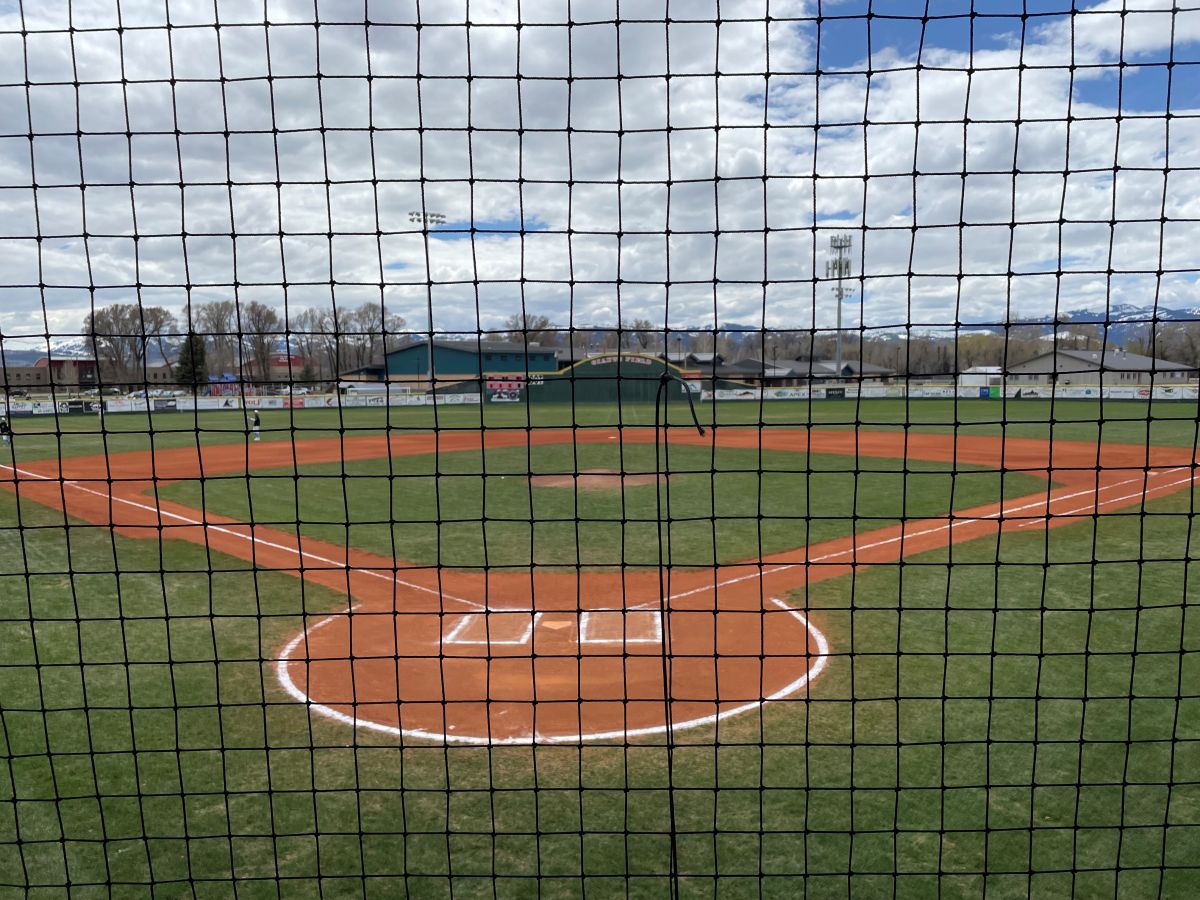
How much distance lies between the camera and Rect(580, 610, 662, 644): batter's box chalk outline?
28.6 feet

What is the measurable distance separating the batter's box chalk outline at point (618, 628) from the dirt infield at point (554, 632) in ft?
0.09

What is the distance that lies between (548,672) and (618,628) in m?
1.38

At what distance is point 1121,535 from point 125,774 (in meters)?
13.2

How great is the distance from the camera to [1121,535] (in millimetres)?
13344

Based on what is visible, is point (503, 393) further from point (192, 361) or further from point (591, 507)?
point (192, 361)

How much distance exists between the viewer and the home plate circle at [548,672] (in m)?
6.78

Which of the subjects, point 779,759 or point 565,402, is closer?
point 779,759

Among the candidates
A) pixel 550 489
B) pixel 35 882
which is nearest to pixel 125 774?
pixel 35 882

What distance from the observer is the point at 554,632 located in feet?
29.5

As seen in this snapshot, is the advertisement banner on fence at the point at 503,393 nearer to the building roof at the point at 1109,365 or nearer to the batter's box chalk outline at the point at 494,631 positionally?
the building roof at the point at 1109,365

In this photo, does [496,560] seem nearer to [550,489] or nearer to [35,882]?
[550,489]

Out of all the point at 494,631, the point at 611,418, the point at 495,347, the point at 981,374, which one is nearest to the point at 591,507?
the point at 494,631

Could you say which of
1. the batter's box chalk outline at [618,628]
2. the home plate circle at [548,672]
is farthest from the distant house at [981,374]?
the batter's box chalk outline at [618,628]

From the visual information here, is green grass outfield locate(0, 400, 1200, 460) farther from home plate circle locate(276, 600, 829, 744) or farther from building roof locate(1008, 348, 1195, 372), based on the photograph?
home plate circle locate(276, 600, 829, 744)
